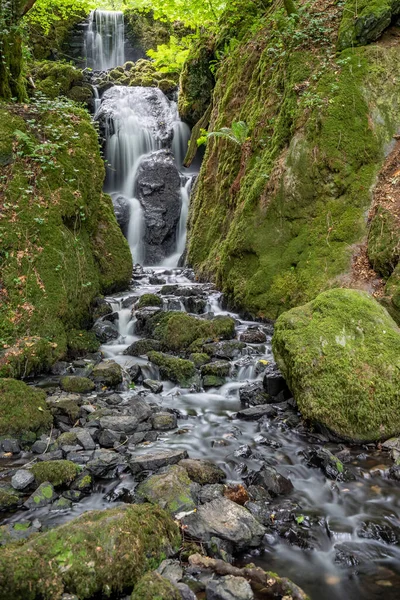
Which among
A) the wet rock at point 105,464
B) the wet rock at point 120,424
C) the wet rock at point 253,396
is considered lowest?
the wet rock at point 253,396

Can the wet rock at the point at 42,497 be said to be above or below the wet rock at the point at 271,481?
above

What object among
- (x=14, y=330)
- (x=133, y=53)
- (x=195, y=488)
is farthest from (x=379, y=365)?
(x=133, y=53)

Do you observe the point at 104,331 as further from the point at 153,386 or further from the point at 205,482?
the point at 205,482

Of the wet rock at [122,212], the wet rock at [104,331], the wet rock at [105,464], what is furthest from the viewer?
the wet rock at [122,212]

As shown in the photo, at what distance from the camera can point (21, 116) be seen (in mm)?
8320

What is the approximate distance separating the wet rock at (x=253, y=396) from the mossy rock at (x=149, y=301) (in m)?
4.03

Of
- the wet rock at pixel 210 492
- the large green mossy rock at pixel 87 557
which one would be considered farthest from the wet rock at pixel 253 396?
the large green mossy rock at pixel 87 557

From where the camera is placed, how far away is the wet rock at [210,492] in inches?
145

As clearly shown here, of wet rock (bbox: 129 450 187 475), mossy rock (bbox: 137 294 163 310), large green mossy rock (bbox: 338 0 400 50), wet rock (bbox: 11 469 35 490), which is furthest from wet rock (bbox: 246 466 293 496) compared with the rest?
large green mossy rock (bbox: 338 0 400 50)

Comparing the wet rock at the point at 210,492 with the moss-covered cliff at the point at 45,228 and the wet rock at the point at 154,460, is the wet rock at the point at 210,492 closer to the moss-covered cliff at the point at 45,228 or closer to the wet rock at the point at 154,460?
the wet rock at the point at 154,460

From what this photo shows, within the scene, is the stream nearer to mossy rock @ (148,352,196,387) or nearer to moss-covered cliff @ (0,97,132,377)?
mossy rock @ (148,352,196,387)

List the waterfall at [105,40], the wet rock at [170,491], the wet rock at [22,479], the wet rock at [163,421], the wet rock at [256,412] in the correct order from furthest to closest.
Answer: the waterfall at [105,40]
the wet rock at [256,412]
the wet rock at [163,421]
the wet rock at [22,479]
the wet rock at [170,491]

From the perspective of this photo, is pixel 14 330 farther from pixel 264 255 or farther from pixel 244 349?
pixel 264 255

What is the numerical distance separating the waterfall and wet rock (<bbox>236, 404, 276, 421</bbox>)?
1168 inches
